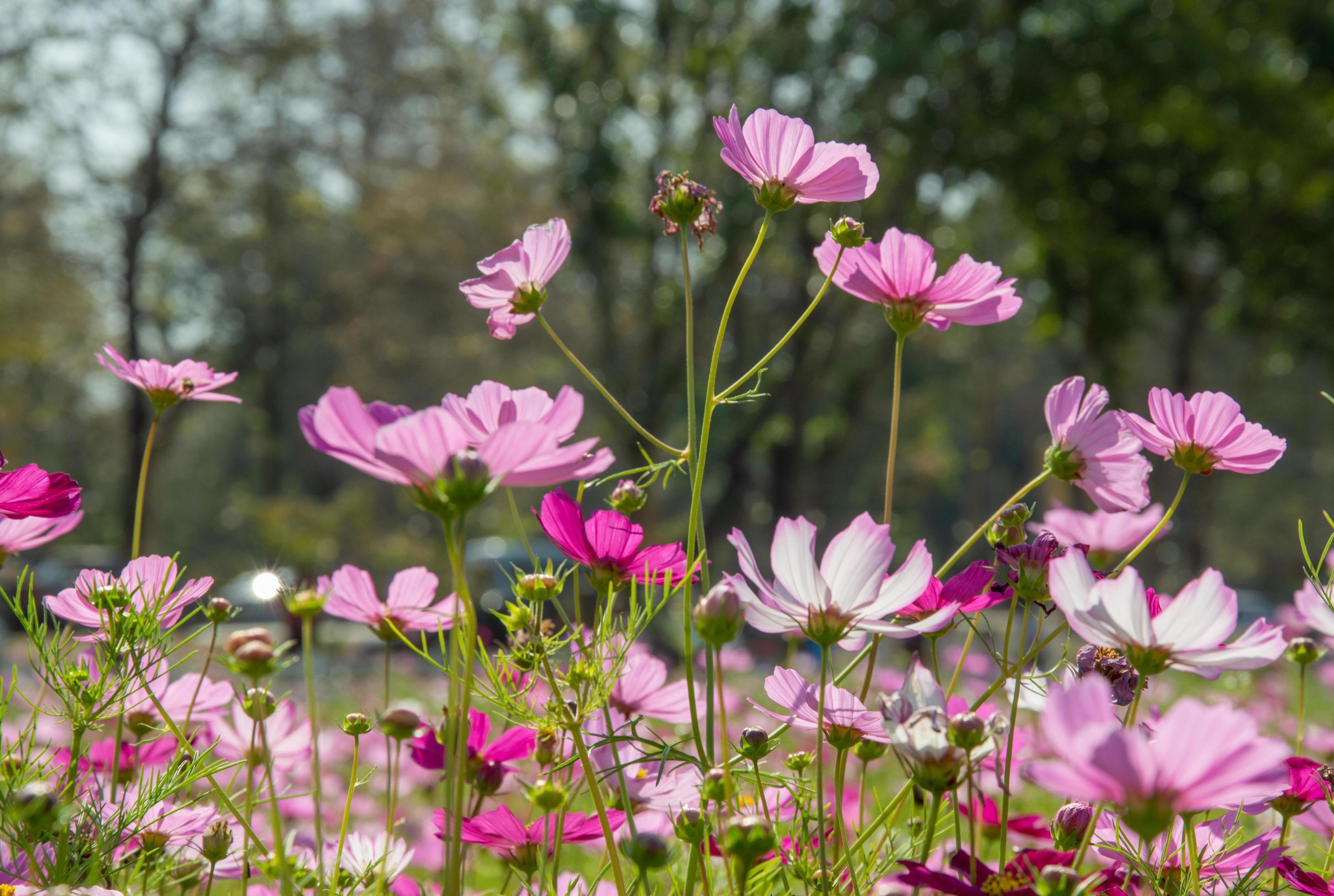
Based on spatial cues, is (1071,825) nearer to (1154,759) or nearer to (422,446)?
(1154,759)

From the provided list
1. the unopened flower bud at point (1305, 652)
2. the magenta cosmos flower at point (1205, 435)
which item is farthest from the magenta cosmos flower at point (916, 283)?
the unopened flower bud at point (1305, 652)

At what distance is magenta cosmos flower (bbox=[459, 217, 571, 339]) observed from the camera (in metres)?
0.84

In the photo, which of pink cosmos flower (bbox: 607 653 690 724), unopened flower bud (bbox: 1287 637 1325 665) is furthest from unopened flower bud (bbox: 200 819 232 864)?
unopened flower bud (bbox: 1287 637 1325 665)

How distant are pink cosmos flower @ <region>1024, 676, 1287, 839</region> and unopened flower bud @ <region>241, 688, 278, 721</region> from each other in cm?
42

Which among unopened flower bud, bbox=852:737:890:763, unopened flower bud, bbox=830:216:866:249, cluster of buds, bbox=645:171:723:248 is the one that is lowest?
unopened flower bud, bbox=852:737:890:763

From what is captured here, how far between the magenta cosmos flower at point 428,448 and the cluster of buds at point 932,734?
0.71ft

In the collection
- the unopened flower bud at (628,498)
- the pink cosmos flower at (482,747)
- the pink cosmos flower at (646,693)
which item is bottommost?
the pink cosmos flower at (482,747)

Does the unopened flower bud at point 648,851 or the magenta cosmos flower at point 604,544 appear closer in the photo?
the unopened flower bud at point 648,851

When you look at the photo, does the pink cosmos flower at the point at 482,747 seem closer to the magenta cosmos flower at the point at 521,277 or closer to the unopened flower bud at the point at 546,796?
the unopened flower bud at the point at 546,796

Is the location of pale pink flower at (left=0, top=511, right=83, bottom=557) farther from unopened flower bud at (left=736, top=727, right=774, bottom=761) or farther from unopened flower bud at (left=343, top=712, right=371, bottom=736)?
unopened flower bud at (left=736, top=727, right=774, bottom=761)

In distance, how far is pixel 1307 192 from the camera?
9109 millimetres

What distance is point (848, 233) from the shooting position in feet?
2.55

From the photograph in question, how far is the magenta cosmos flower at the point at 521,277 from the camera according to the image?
835 millimetres

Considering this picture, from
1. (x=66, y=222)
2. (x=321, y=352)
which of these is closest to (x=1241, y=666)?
(x=66, y=222)
